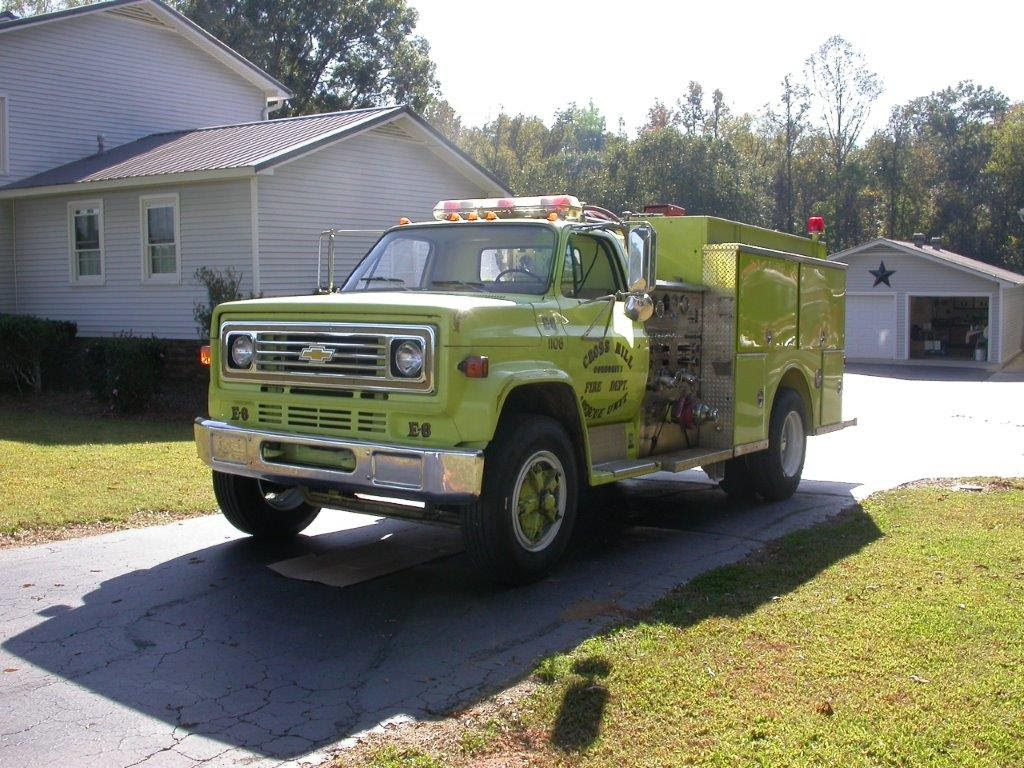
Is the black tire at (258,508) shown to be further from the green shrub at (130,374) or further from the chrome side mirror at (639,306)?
the green shrub at (130,374)

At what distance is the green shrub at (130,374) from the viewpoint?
15.6 meters

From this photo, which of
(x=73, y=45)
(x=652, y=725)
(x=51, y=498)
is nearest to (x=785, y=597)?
(x=652, y=725)

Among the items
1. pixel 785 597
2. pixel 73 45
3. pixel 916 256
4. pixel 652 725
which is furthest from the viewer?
pixel 916 256

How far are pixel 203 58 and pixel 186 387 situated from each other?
10.8m

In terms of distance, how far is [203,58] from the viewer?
24750 millimetres

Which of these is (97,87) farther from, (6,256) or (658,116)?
(658,116)

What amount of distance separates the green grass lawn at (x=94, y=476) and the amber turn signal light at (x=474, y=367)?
389 cm

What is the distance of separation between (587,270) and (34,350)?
43.6ft

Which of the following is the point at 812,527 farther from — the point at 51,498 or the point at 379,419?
the point at 51,498

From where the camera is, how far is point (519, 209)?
7.95m

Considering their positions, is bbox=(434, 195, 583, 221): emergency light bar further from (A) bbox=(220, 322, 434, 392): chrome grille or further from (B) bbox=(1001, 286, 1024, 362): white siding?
(B) bbox=(1001, 286, 1024, 362): white siding

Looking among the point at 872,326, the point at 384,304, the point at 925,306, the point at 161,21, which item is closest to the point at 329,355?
the point at 384,304

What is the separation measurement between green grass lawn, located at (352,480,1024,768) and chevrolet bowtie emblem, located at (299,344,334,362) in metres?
2.26

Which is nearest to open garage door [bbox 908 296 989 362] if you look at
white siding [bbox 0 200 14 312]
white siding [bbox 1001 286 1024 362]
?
white siding [bbox 1001 286 1024 362]
